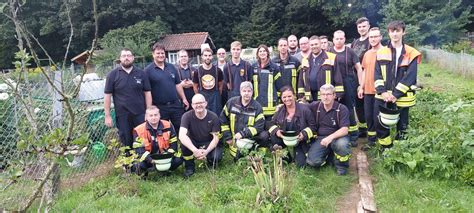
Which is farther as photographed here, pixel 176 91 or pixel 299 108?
pixel 176 91

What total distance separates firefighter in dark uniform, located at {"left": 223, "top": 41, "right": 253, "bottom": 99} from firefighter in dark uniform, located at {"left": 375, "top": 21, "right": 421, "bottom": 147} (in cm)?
180

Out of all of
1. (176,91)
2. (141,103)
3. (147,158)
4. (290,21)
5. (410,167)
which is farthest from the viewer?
(290,21)

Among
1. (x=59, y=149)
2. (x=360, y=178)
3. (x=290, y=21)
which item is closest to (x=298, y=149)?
(x=360, y=178)

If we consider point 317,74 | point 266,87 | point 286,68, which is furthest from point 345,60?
point 266,87

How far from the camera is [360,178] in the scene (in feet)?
15.1

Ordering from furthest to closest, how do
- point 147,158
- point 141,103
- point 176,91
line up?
point 176,91 → point 141,103 → point 147,158

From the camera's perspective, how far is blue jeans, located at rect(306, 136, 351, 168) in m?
4.82

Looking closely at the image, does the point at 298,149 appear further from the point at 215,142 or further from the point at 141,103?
the point at 141,103

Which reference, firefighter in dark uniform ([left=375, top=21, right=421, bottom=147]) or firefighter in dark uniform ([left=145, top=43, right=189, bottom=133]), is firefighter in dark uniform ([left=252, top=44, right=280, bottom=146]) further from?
firefighter in dark uniform ([left=375, top=21, right=421, bottom=147])

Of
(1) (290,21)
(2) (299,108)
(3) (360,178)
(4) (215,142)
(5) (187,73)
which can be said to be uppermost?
(1) (290,21)

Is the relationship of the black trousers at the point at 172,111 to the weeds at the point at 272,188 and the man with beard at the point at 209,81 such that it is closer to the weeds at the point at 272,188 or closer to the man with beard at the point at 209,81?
the man with beard at the point at 209,81

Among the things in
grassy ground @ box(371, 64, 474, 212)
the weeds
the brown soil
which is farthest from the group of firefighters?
the weeds

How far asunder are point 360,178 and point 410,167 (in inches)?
21.4

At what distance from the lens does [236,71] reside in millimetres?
5965
